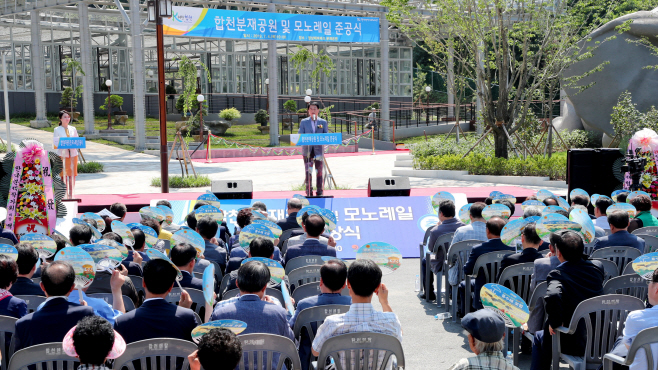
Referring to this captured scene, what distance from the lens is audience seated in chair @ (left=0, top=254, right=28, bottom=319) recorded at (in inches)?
170

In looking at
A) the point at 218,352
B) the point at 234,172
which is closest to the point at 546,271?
the point at 218,352

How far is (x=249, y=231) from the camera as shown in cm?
560

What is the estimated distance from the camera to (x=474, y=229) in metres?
6.92

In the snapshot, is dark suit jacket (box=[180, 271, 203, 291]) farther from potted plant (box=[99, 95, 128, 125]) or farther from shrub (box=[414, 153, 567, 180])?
potted plant (box=[99, 95, 128, 125])

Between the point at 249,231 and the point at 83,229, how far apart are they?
1687 millimetres

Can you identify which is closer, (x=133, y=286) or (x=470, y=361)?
(x=470, y=361)

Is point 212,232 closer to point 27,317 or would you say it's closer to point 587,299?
point 27,317

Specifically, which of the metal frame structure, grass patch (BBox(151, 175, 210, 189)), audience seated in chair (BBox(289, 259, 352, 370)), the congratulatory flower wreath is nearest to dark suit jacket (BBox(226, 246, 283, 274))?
audience seated in chair (BBox(289, 259, 352, 370))

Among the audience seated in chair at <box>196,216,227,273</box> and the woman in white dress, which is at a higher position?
the woman in white dress

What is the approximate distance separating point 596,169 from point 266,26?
18.4 metres

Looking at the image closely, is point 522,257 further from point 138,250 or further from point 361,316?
point 138,250

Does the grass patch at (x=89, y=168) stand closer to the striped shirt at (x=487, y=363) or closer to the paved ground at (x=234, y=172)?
the paved ground at (x=234, y=172)

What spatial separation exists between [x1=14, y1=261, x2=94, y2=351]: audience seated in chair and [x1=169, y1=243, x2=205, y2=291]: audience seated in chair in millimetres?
1141

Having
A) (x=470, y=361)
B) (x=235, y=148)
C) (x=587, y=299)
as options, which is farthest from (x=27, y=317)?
(x=235, y=148)
